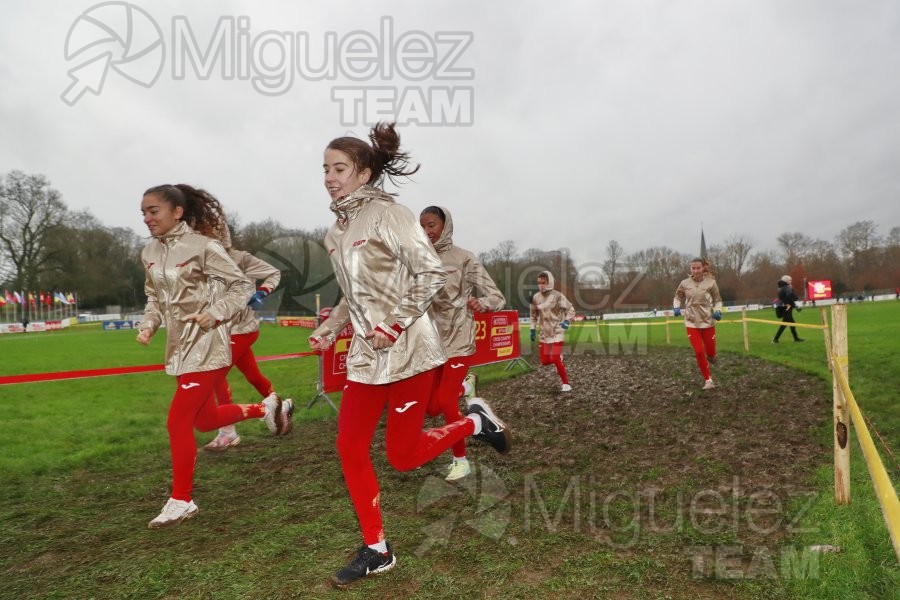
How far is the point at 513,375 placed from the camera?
12.0 meters

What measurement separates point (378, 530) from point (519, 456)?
2676 millimetres

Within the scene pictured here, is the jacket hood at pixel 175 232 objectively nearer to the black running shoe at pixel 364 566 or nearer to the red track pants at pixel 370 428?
the red track pants at pixel 370 428

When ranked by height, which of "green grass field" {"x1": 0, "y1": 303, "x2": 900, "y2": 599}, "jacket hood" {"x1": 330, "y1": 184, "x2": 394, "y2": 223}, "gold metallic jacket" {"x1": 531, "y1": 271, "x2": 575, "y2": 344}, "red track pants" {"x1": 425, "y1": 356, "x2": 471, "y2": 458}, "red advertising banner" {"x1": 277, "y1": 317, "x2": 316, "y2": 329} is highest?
"jacket hood" {"x1": 330, "y1": 184, "x2": 394, "y2": 223}

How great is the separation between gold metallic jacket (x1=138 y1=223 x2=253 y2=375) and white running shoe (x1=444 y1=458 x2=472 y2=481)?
82.0 inches

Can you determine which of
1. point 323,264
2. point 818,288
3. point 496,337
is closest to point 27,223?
point 323,264

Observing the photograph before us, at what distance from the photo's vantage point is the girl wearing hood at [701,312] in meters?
8.70

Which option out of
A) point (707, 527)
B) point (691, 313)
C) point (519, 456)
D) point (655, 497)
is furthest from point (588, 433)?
point (691, 313)

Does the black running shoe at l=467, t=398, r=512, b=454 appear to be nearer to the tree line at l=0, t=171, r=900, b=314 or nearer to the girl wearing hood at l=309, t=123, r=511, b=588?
the girl wearing hood at l=309, t=123, r=511, b=588

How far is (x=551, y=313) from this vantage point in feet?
33.1

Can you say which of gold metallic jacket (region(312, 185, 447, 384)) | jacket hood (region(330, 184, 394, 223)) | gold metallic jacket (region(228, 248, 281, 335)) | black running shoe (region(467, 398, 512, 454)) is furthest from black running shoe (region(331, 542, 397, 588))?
gold metallic jacket (region(228, 248, 281, 335))

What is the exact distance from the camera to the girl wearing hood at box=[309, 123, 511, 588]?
2.77 metres

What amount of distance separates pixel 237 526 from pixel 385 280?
7.26 ft

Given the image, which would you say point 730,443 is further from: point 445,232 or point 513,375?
point 513,375

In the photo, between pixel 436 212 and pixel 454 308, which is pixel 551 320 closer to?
pixel 454 308
